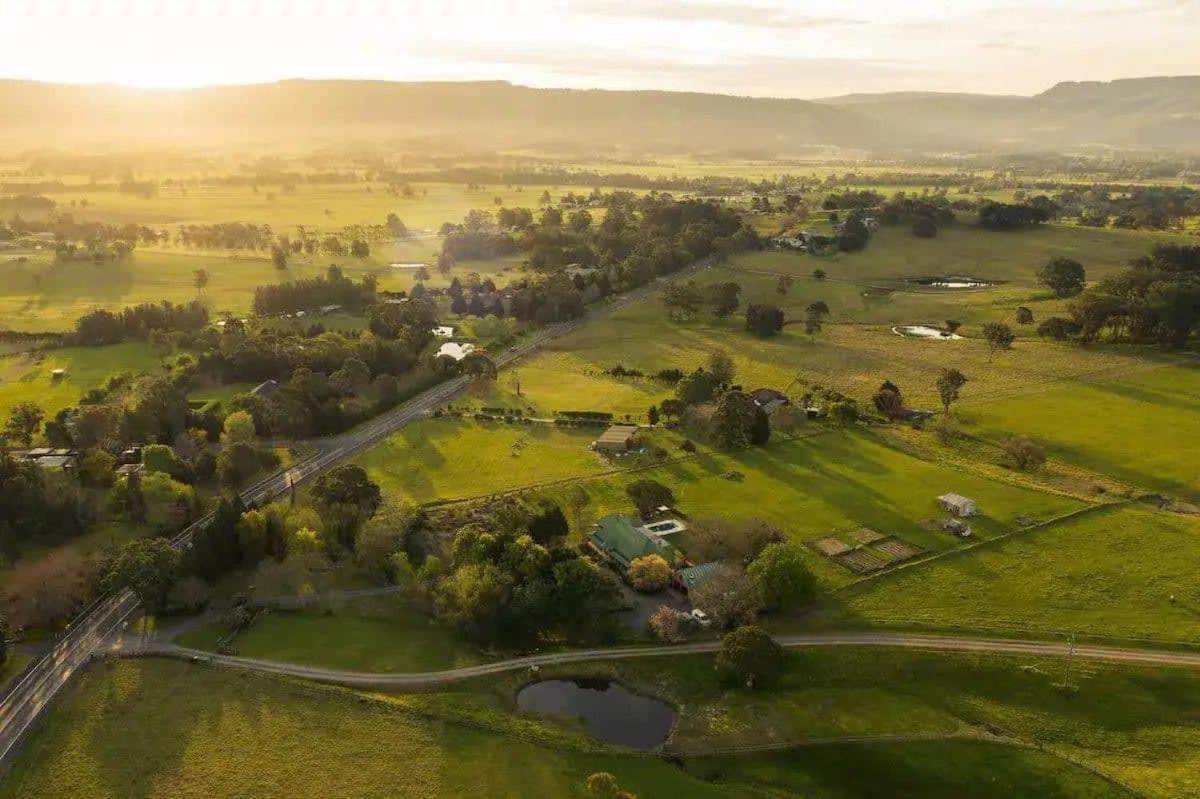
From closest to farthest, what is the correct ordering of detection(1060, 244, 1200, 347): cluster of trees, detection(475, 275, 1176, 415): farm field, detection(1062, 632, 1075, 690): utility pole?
detection(1062, 632, 1075, 690): utility pole, detection(475, 275, 1176, 415): farm field, detection(1060, 244, 1200, 347): cluster of trees

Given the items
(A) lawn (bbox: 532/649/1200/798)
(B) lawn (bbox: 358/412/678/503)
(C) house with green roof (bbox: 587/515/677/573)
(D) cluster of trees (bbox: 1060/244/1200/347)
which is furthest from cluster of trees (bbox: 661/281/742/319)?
(A) lawn (bbox: 532/649/1200/798)

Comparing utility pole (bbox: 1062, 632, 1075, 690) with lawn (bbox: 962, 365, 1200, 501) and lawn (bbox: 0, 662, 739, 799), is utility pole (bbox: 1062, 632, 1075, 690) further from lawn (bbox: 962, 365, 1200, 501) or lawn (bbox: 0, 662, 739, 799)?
lawn (bbox: 962, 365, 1200, 501)

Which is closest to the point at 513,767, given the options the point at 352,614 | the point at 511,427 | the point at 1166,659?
the point at 352,614

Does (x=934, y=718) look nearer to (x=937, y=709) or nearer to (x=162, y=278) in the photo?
(x=937, y=709)

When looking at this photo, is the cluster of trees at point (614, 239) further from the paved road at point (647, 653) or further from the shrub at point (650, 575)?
the paved road at point (647, 653)

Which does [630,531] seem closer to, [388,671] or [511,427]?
[388,671]

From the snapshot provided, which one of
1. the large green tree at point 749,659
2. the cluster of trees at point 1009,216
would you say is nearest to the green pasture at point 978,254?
the cluster of trees at point 1009,216
